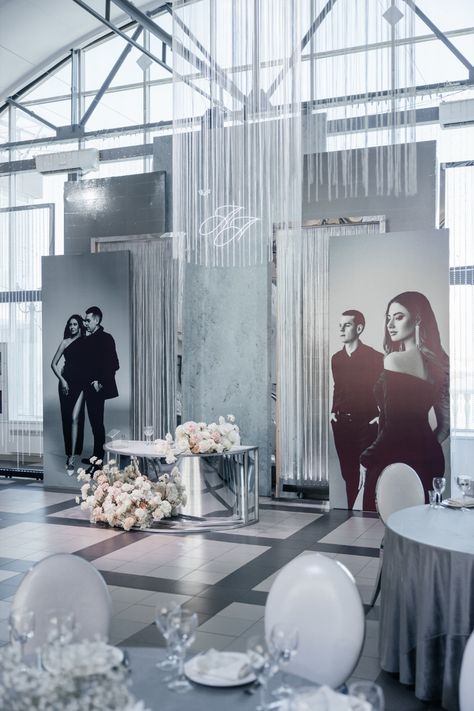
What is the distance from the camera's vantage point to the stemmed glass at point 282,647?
2.02 meters

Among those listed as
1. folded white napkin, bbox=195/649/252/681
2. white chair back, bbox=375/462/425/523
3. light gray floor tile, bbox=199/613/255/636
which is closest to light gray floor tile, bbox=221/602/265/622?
light gray floor tile, bbox=199/613/255/636

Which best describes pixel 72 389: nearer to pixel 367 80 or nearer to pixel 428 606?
pixel 367 80

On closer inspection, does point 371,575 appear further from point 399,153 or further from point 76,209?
point 76,209

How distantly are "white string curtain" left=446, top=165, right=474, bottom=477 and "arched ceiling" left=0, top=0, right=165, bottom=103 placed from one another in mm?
5004

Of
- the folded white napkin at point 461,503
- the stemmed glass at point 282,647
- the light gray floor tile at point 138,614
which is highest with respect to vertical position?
the stemmed glass at point 282,647

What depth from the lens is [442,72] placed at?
366 inches

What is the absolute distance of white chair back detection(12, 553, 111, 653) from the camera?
274cm

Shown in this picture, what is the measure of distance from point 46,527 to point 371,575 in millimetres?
3242

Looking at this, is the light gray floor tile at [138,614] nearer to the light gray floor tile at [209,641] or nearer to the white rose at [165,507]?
the light gray floor tile at [209,641]

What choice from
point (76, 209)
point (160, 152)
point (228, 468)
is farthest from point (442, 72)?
point (228, 468)

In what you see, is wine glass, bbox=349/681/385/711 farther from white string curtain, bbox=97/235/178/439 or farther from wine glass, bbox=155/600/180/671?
white string curtain, bbox=97/235/178/439

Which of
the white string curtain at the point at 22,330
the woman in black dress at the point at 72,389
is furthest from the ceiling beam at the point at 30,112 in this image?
the woman in black dress at the point at 72,389

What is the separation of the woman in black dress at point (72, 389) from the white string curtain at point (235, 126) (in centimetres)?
474

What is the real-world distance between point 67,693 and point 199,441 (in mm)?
5253
